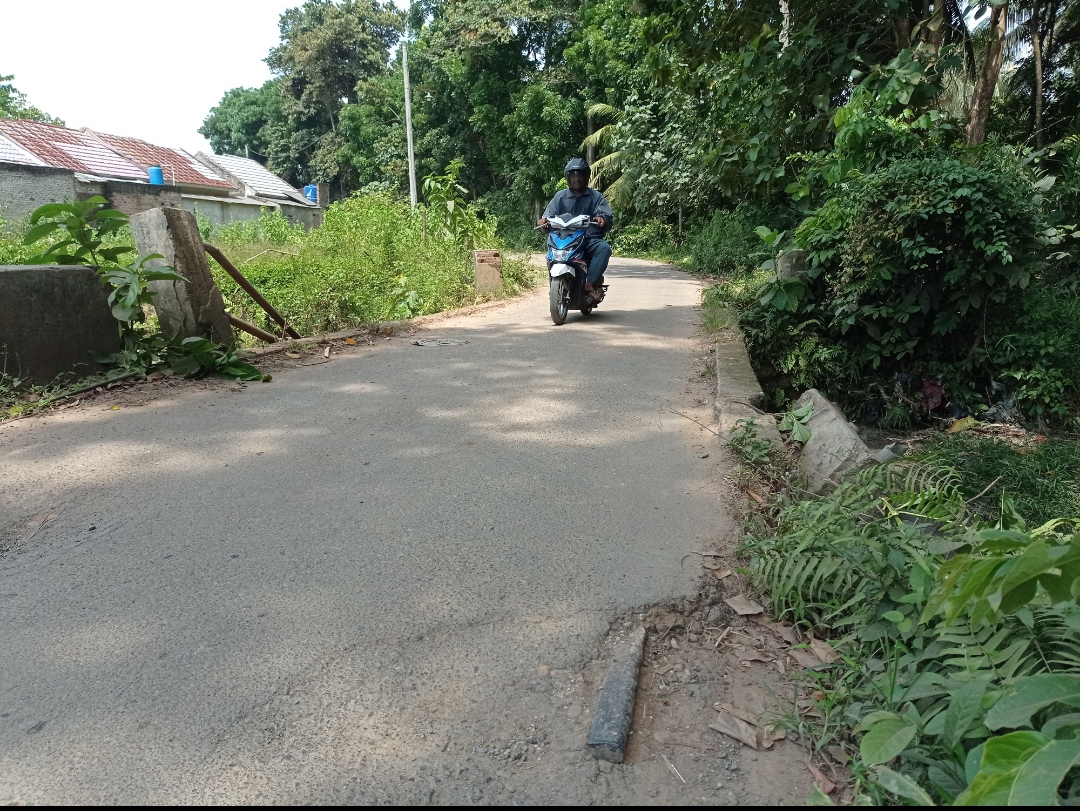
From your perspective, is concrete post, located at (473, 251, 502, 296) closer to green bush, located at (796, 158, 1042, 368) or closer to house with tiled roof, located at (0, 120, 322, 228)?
green bush, located at (796, 158, 1042, 368)

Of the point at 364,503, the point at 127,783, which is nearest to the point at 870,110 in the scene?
the point at 364,503

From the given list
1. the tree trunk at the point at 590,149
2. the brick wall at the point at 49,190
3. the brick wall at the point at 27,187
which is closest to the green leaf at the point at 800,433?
the brick wall at the point at 49,190

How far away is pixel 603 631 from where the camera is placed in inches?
98.1

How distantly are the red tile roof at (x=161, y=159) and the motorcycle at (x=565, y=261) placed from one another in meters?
25.7

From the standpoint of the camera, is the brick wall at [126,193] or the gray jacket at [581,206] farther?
the brick wall at [126,193]

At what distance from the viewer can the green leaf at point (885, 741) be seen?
173cm

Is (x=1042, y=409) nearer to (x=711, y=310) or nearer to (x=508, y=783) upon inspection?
(x=711, y=310)

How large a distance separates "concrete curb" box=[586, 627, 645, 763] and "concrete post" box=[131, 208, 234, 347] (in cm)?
474

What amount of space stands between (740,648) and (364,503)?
71.3 inches

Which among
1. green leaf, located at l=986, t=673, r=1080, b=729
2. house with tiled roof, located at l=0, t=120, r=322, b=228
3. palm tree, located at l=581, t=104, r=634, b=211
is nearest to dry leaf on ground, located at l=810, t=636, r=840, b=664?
green leaf, located at l=986, t=673, r=1080, b=729

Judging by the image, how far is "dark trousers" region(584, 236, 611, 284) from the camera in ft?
28.3

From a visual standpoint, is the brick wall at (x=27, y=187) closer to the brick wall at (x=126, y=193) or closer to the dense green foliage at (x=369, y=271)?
the brick wall at (x=126, y=193)

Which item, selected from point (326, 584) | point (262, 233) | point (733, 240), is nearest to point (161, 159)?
point (262, 233)

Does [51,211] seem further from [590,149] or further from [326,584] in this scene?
[590,149]
